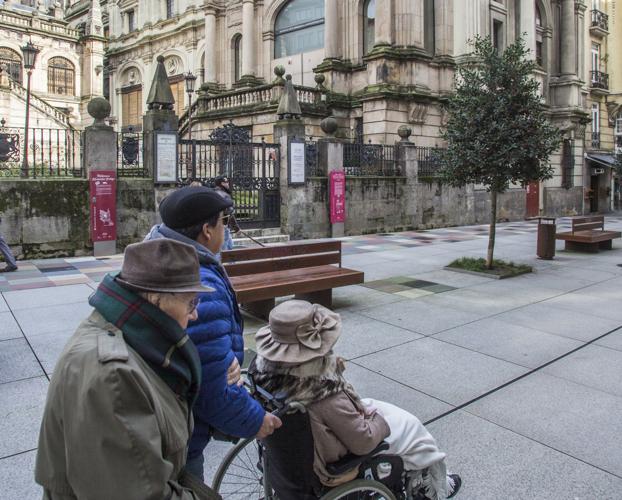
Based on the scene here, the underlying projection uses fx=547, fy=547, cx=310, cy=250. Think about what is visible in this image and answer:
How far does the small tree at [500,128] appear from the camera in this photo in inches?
409

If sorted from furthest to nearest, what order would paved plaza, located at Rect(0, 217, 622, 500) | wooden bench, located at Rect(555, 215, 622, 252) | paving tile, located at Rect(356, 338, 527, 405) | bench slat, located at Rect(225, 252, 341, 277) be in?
1. wooden bench, located at Rect(555, 215, 622, 252)
2. bench slat, located at Rect(225, 252, 341, 277)
3. paving tile, located at Rect(356, 338, 527, 405)
4. paved plaza, located at Rect(0, 217, 622, 500)

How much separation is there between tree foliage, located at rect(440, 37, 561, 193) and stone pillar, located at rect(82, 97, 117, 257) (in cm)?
761

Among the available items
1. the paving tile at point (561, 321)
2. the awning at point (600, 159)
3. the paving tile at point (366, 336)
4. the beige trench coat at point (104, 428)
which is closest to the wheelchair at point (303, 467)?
the beige trench coat at point (104, 428)

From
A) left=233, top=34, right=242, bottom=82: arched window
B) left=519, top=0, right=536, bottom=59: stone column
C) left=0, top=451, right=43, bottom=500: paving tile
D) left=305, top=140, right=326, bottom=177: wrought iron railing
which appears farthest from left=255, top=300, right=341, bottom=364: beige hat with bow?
left=233, top=34, right=242, bottom=82: arched window

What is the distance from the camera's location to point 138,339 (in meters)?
1.68

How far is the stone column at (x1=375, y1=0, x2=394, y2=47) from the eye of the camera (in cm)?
2291

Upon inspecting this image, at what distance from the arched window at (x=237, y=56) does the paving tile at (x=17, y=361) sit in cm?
2852

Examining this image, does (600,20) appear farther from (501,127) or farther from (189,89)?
(501,127)

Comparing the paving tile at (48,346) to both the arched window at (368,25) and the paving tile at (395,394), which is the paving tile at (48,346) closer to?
the paving tile at (395,394)

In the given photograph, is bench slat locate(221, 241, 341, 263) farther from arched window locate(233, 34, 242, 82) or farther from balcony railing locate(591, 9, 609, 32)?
balcony railing locate(591, 9, 609, 32)

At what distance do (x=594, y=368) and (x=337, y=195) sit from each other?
11897mm

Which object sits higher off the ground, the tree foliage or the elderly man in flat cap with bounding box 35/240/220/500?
the tree foliage

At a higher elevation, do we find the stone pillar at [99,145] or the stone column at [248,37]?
the stone column at [248,37]

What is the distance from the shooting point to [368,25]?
25.3 metres
